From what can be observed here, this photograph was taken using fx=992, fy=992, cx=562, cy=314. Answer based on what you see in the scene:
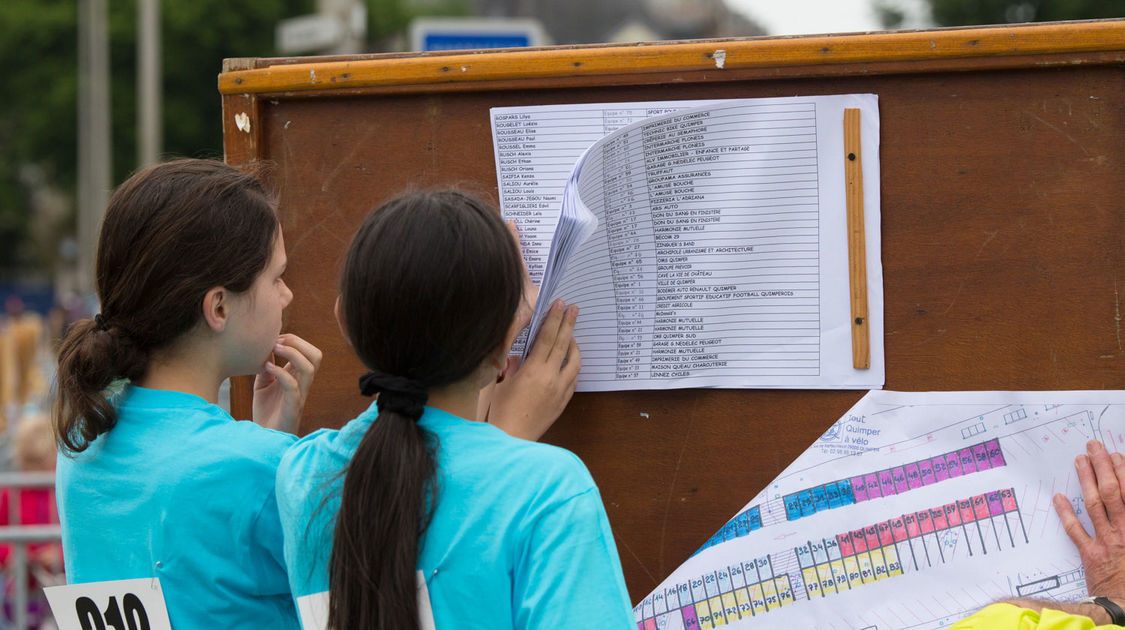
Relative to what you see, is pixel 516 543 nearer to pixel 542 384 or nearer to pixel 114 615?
pixel 542 384

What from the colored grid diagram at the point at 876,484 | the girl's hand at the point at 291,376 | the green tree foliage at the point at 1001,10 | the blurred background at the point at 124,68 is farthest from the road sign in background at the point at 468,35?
the green tree foliage at the point at 1001,10

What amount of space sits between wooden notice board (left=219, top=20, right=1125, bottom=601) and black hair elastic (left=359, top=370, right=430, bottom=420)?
0.50 meters

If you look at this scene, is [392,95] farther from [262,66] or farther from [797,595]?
[797,595]

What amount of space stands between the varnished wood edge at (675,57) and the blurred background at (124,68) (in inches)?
128

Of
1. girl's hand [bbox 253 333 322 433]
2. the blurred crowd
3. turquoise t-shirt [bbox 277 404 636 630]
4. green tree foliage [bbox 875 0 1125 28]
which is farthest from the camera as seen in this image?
green tree foliage [bbox 875 0 1125 28]

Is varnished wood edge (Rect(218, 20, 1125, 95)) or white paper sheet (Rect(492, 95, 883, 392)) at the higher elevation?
varnished wood edge (Rect(218, 20, 1125, 95))

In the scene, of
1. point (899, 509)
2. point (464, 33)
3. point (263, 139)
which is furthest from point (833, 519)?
point (464, 33)

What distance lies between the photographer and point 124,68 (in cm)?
2927

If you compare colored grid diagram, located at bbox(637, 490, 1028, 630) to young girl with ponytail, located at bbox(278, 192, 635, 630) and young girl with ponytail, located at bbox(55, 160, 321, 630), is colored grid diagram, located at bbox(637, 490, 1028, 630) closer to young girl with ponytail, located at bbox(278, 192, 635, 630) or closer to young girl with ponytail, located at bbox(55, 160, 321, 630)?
young girl with ponytail, located at bbox(278, 192, 635, 630)

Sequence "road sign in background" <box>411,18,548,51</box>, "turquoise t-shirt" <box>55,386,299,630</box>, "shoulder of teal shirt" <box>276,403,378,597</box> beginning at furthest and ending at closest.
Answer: "road sign in background" <box>411,18,548,51</box>, "turquoise t-shirt" <box>55,386,299,630</box>, "shoulder of teal shirt" <box>276,403,378,597</box>

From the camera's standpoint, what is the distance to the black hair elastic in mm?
1253

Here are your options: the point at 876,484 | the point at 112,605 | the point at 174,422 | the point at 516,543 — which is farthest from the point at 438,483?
the point at 876,484

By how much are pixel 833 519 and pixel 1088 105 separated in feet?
2.49

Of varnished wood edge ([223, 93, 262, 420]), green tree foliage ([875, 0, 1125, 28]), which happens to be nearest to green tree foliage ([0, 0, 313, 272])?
green tree foliage ([875, 0, 1125, 28])
